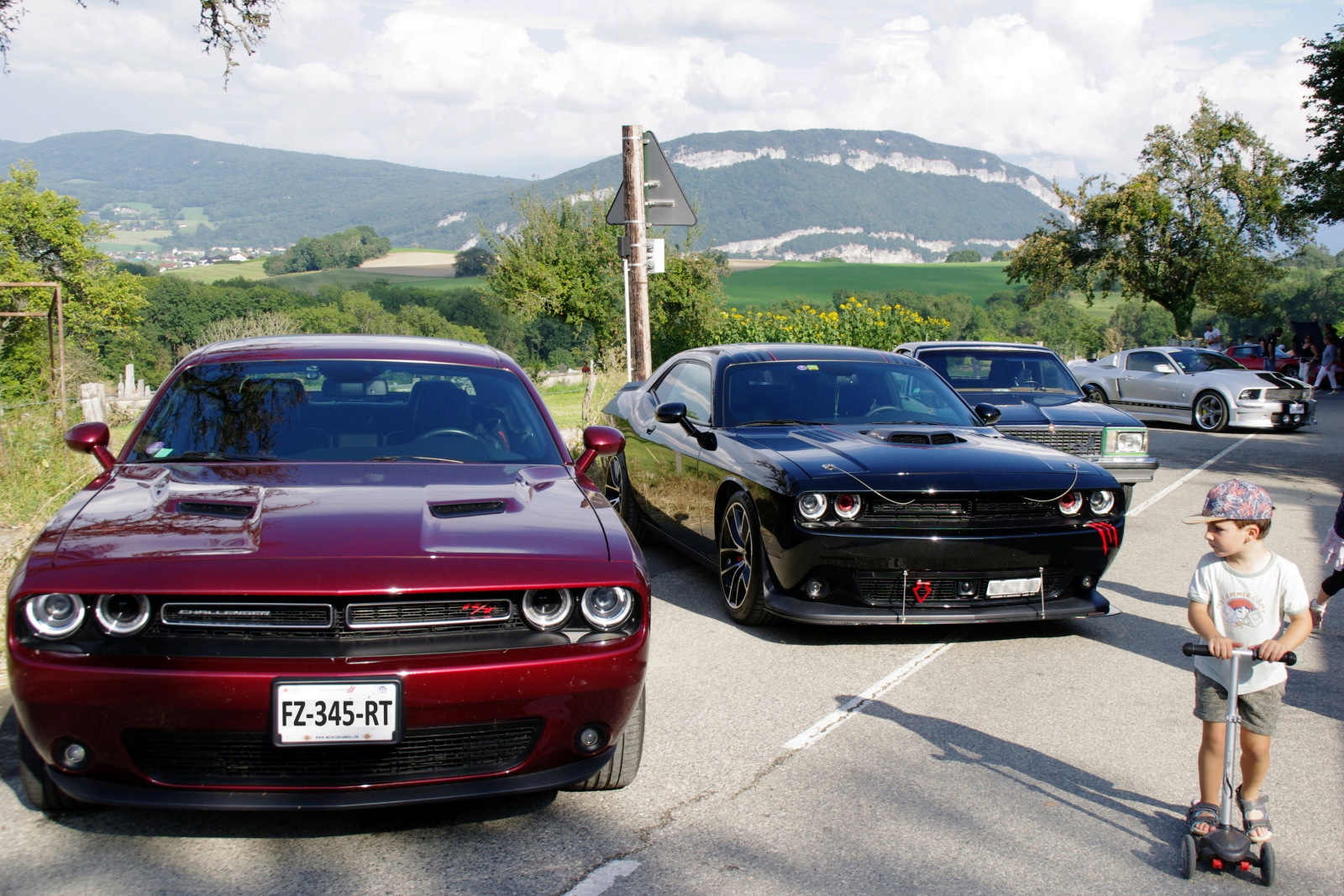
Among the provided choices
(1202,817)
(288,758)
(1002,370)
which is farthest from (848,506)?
(1002,370)

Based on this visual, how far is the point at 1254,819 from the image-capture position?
3.22 m

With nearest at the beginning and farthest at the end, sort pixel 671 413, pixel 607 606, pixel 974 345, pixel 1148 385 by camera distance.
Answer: pixel 607 606 < pixel 671 413 < pixel 974 345 < pixel 1148 385

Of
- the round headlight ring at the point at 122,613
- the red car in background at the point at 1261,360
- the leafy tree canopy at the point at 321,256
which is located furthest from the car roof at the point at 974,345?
the leafy tree canopy at the point at 321,256

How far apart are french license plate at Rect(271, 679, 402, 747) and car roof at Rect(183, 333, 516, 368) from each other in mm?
2078

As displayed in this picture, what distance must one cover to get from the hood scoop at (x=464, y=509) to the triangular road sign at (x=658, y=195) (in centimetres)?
820

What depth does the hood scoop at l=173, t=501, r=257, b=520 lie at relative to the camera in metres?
3.54

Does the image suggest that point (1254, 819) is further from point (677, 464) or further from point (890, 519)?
point (677, 464)

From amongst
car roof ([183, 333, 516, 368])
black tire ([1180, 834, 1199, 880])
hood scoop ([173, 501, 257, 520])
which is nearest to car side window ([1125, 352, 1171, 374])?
car roof ([183, 333, 516, 368])

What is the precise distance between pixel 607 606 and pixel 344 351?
216cm

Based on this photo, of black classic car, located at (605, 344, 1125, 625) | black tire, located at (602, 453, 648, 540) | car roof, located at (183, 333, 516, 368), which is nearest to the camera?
car roof, located at (183, 333, 516, 368)

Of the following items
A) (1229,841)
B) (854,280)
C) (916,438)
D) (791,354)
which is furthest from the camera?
(854,280)

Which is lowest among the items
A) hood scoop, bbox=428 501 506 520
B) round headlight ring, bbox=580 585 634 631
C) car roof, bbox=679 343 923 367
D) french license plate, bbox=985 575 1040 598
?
french license plate, bbox=985 575 1040 598

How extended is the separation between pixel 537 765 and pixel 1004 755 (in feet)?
6.03

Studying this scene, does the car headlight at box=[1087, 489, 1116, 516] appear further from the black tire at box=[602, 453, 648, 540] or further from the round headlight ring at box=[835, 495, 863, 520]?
the black tire at box=[602, 453, 648, 540]
